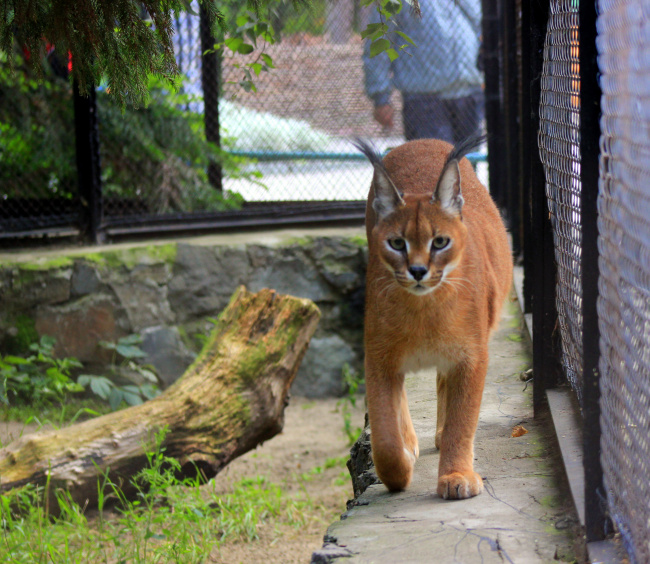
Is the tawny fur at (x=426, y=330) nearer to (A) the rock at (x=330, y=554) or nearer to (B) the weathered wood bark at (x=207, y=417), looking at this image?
(A) the rock at (x=330, y=554)

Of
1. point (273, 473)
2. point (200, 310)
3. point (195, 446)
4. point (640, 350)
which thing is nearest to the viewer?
point (640, 350)

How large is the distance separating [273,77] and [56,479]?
3757mm

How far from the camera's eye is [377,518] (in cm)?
246

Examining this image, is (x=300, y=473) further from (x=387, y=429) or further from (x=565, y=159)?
(x=565, y=159)

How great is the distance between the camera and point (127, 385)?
18.5ft

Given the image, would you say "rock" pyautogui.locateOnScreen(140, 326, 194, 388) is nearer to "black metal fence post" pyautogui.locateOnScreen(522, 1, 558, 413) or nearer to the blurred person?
the blurred person

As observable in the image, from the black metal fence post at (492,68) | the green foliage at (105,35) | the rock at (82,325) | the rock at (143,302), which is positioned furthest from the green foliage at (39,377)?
the black metal fence post at (492,68)

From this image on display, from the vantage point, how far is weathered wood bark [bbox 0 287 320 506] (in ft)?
12.6

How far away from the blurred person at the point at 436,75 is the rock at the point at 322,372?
6.28 ft

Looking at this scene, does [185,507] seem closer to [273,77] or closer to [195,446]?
[195,446]

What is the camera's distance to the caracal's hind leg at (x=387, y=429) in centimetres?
260

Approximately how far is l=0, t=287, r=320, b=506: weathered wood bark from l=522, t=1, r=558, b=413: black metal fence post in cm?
162

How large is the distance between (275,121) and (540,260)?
3619 millimetres

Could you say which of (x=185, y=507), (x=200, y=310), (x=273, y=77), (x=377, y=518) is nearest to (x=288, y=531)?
(x=185, y=507)
